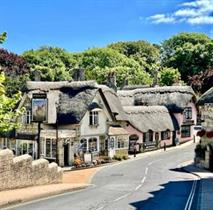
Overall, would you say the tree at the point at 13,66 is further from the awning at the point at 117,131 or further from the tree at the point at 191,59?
the tree at the point at 191,59

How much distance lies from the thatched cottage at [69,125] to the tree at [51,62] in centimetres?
3058

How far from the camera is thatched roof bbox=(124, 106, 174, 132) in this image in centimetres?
5972

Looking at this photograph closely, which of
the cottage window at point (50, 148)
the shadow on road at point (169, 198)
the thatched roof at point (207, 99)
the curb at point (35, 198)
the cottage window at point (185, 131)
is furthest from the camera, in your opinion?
the cottage window at point (185, 131)

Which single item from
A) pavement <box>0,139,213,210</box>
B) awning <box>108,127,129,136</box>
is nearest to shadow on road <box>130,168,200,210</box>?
pavement <box>0,139,213,210</box>

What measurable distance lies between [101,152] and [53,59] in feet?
179

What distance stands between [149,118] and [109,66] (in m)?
47.7

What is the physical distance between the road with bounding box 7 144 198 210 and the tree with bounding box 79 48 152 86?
5137 cm

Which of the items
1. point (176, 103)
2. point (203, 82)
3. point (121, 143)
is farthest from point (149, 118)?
point (203, 82)

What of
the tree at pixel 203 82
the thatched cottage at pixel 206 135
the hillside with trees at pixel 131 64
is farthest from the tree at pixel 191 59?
the thatched cottage at pixel 206 135

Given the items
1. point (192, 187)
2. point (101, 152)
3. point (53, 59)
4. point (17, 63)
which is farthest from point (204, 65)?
point (192, 187)

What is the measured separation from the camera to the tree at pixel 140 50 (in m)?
124

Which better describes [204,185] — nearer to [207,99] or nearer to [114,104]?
[207,99]

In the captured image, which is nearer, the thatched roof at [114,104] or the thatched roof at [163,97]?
the thatched roof at [114,104]

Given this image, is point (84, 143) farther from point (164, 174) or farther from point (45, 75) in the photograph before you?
point (45, 75)
